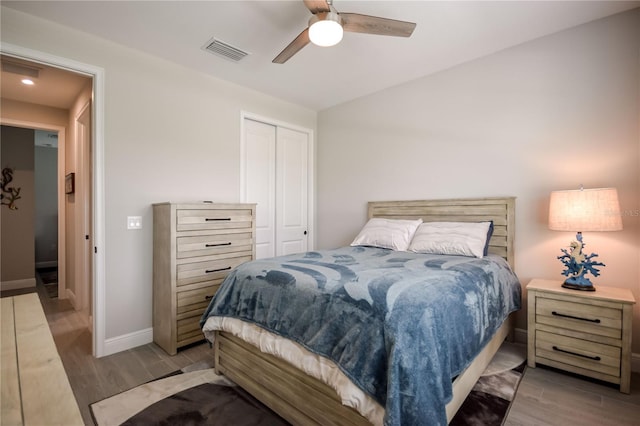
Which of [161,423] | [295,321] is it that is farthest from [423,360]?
[161,423]

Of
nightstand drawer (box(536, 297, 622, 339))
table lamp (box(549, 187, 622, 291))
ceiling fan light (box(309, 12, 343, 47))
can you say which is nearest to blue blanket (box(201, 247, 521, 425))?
nightstand drawer (box(536, 297, 622, 339))

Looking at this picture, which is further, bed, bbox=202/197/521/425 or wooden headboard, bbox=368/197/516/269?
Answer: wooden headboard, bbox=368/197/516/269

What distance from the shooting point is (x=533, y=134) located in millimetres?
2611

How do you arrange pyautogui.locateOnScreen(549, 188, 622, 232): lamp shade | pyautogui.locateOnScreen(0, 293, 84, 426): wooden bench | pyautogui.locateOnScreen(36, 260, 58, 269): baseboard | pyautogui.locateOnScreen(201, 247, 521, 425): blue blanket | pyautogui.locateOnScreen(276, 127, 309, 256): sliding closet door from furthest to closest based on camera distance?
1. pyautogui.locateOnScreen(36, 260, 58, 269): baseboard
2. pyautogui.locateOnScreen(276, 127, 309, 256): sliding closet door
3. pyautogui.locateOnScreen(549, 188, 622, 232): lamp shade
4. pyautogui.locateOnScreen(201, 247, 521, 425): blue blanket
5. pyautogui.locateOnScreen(0, 293, 84, 426): wooden bench

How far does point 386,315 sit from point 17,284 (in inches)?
226

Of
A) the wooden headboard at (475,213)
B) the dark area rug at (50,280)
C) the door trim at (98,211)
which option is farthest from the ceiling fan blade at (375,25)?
the dark area rug at (50,280)

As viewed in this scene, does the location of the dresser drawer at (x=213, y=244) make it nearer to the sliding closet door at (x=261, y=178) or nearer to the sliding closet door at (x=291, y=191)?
the sliding closet door at (x=261, y=178)

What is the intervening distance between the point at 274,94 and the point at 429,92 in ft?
5.93

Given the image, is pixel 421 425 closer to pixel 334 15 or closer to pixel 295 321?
pixel 295 321

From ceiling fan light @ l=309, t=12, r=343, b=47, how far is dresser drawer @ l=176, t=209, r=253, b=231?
166 cm

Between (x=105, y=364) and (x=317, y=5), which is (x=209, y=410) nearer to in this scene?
(x=105, y=364)

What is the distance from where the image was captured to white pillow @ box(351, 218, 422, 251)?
2916 mm

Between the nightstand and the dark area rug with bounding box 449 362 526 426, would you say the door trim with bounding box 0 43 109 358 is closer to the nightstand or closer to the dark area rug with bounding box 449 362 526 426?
the dark area rug with bounding box 449 362 526 426

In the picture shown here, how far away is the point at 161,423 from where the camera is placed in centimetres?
165
